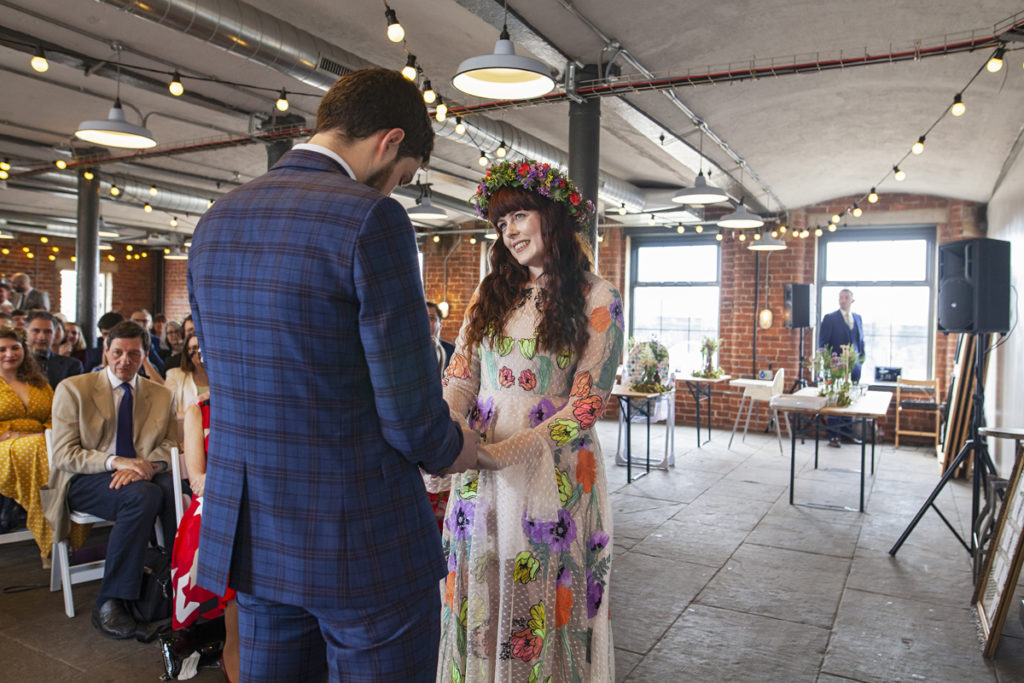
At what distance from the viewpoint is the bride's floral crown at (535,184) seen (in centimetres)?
196

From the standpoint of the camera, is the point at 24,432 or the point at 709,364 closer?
the point at 24,432

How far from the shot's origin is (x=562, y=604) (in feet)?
6.39

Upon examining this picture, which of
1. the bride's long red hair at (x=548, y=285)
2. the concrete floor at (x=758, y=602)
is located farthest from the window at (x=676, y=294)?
the bride's long red hair at (x=548, y=285)

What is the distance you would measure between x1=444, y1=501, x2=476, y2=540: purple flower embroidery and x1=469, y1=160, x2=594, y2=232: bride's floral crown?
809 millimetres

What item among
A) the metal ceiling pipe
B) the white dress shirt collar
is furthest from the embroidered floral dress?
the metal ceiling pipe

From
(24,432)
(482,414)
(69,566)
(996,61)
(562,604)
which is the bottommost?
(69,566)

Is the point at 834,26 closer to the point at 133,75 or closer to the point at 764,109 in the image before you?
the point at 764,109

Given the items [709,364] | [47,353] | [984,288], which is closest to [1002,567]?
[984,288]

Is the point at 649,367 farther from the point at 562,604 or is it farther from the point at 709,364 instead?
the point at 562,604

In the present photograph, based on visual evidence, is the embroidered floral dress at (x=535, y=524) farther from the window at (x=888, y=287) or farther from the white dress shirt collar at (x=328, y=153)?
the window at (x=888, y=287)

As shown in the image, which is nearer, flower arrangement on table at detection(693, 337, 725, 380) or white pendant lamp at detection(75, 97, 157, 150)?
white pendant lamp at detection(75, 97, 157, 150)

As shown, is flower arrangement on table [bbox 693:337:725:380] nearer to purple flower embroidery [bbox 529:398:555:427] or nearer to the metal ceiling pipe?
the metal ceiling pipe

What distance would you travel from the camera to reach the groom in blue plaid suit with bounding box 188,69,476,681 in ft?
3.51

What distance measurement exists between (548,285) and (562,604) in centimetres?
84
